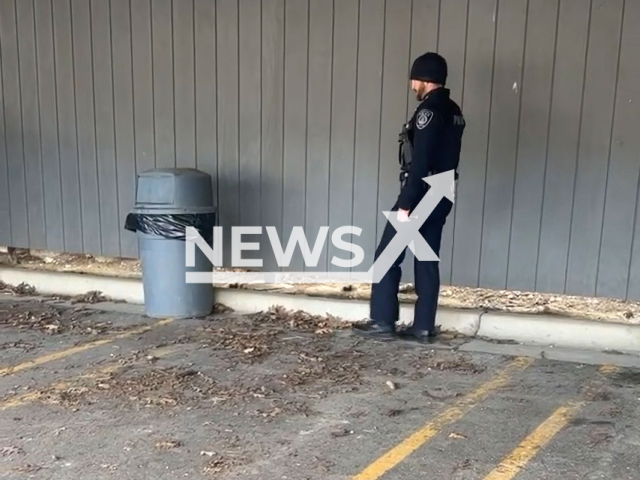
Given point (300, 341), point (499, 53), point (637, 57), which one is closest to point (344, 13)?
point (499, 53)

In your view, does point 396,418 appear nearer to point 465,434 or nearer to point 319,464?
point 465,434

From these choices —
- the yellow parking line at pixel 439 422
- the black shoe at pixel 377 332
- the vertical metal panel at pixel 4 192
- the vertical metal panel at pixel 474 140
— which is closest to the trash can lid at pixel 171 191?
the black shoe at pixel 377 332

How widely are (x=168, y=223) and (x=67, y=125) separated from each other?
1843 millimetres

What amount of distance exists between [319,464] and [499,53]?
10.2ft

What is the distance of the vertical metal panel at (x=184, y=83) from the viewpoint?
5.81 meters

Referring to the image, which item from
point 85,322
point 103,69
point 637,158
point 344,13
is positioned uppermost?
point 344,13

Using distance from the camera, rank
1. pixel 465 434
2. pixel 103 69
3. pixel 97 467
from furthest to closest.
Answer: pixel 103 69, pixel 465 434, pixel 97 467

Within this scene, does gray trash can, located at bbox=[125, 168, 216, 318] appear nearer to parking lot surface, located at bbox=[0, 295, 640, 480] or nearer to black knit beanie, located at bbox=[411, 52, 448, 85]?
parking lot surface, located at bbox=[0, 295, 640, 480]

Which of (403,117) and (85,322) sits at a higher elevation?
(403,117)

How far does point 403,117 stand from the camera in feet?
17.3

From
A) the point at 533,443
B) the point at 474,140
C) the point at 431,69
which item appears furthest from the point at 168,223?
the point at 533,443

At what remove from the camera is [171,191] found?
5.15 m

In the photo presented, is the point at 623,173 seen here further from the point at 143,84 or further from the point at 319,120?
the point at 143,84

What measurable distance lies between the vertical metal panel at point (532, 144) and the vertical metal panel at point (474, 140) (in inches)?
9.4
